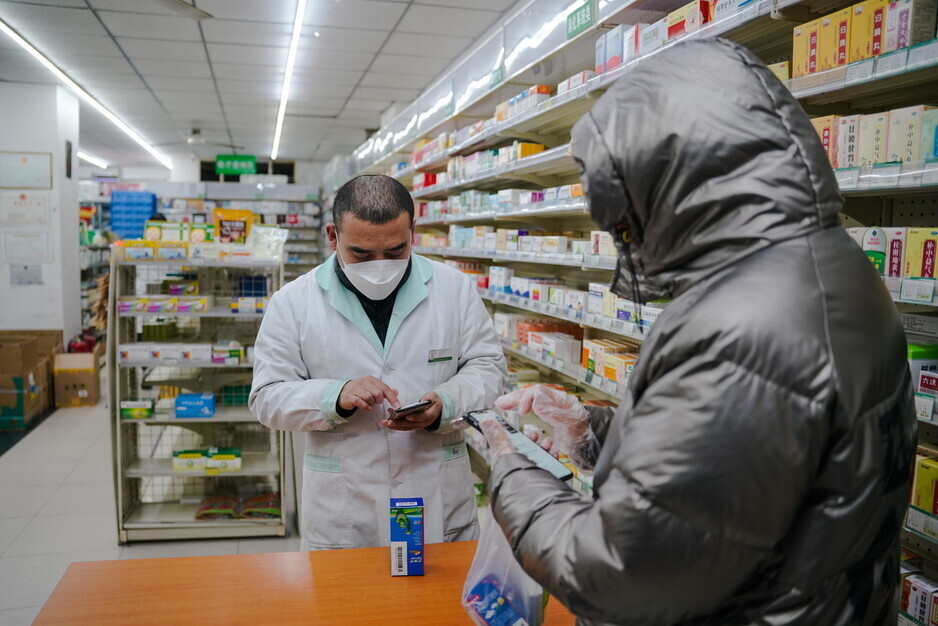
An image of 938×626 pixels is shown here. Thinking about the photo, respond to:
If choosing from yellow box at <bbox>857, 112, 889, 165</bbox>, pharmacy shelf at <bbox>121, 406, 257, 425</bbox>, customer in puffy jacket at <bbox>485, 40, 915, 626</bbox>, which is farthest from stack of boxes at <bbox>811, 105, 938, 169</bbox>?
pharmacy shelf at <bbox>121, 406, 257, 425</bbox>

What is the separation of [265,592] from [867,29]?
6.86ft

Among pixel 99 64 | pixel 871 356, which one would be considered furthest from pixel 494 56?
pixel 99 64

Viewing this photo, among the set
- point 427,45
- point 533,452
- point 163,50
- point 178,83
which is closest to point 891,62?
point 533,452

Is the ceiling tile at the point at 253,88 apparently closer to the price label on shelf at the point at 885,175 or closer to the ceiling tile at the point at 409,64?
the ceiling tile at the point at 409,64

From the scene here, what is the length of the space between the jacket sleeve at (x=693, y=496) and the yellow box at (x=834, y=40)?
153 centimetres

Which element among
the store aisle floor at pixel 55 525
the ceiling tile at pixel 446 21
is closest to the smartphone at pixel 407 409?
the store aisle floor at pixel 55 525

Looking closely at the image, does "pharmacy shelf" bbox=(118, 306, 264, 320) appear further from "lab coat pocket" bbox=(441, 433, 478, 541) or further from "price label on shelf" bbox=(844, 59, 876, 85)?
"price label on shelf" bbox=(844, 59, 876, 85)

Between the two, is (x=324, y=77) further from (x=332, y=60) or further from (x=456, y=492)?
(x=456, y=492)

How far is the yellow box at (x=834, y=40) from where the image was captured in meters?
1.83

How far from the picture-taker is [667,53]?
0.92 meters

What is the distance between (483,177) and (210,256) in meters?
1.86

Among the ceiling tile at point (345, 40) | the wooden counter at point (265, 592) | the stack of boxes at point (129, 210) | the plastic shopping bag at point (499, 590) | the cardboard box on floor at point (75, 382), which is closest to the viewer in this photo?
the plastic shopping bag at point (499, 590)

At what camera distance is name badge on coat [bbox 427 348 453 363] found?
2.13m

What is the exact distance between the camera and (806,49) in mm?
1965
